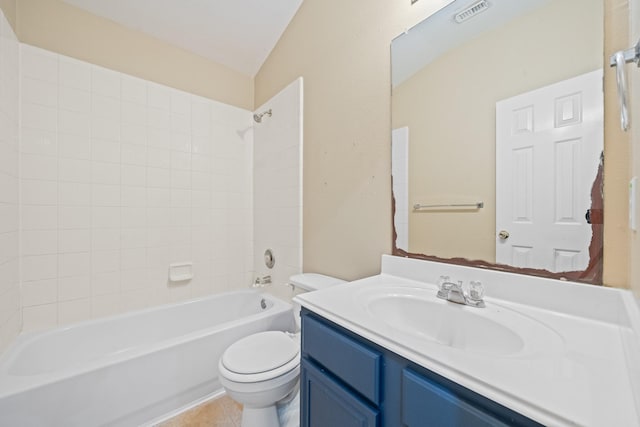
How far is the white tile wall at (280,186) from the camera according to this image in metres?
1.91

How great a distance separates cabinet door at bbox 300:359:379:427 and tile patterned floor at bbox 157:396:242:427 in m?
0.74

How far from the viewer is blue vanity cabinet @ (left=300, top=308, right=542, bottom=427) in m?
0.50

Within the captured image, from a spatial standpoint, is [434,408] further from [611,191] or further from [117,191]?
[117,191]

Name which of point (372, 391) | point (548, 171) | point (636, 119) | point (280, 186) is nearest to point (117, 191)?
point (280, 186)

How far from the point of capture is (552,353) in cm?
56

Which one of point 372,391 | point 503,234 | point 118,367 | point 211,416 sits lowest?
point 211,416

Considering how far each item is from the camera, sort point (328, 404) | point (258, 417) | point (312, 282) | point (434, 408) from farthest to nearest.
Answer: point (312, 282) → point (258, 417) → point (328, 404) → point (434, 408)

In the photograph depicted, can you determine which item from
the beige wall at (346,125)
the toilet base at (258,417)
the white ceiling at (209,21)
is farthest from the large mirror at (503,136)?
the white ceiling at (209,21)

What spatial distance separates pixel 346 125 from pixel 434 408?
4.44 ft

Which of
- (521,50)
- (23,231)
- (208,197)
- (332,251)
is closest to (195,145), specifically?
(208,197)

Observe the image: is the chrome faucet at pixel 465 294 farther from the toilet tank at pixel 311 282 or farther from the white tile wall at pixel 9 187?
the white tile wall at pixel 9 187

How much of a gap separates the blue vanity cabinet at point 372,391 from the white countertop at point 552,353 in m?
0.04

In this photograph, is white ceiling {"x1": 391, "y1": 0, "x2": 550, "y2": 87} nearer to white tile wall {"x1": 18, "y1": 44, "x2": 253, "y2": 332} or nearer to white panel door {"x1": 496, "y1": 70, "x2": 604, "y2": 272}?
white panel door {"x1": 496, "y1": 70, "x2": 604, "y2": 272}

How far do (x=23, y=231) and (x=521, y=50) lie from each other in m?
2.58
